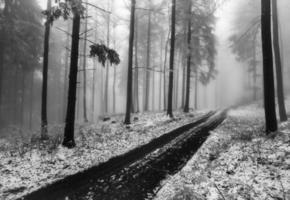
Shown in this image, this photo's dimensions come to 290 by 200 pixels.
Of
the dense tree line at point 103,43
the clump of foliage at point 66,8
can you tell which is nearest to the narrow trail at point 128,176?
the dense tree line at point 103,43

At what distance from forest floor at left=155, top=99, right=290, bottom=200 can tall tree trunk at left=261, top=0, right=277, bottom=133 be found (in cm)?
90

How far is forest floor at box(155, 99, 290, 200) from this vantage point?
4.29 metres

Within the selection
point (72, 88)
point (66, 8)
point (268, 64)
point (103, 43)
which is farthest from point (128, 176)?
point (268, 64)

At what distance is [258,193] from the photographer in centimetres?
423

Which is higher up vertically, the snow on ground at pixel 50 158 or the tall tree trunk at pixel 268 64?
the tall tree trunk at pixel 268 64

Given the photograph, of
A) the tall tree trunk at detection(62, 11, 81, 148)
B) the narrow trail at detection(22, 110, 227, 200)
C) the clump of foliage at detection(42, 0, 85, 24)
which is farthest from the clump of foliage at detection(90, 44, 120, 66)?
the narrow trail at detection(22, 110, 227, 200)

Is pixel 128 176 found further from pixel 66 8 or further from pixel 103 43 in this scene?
pixel 66 8

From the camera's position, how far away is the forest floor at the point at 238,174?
14.1 ft

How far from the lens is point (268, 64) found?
788 centimetres

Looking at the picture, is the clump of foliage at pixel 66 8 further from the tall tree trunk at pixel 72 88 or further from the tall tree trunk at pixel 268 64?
the tall tree trunk at pixel 268 64

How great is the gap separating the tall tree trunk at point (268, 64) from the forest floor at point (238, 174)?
90 centimetres

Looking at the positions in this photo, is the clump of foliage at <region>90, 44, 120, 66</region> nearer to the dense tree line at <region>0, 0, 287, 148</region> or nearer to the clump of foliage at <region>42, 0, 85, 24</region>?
the dense tree line at <region>0, 0, 287, 148</region>

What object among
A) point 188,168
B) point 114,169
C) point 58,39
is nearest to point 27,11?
point 58,39

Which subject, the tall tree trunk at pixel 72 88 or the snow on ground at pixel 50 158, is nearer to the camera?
the snow on ground at pixel 50 158
